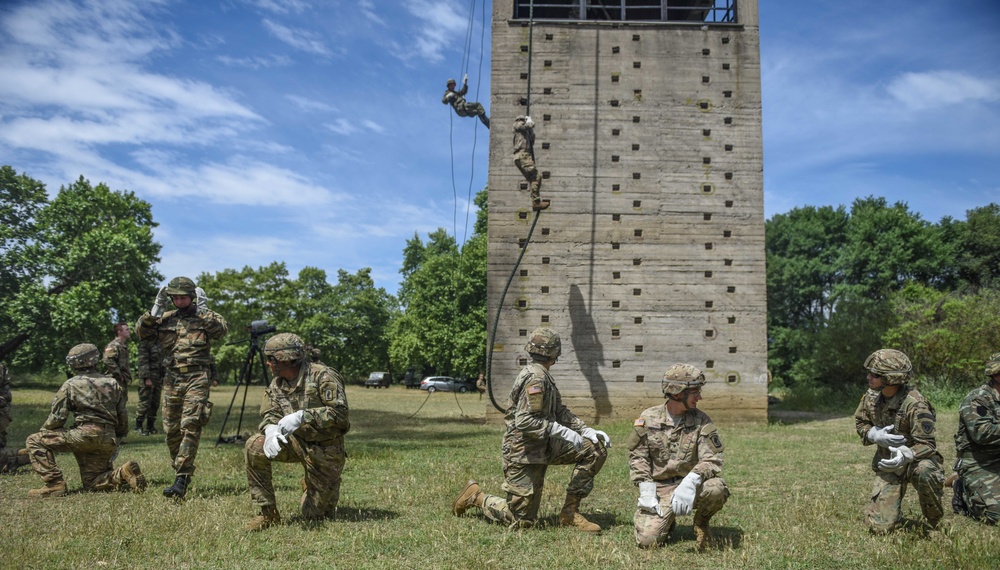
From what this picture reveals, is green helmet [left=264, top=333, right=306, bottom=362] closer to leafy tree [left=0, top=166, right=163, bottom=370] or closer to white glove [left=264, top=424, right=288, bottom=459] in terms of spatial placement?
white glove [left=264, top=424, right=288, bottom=459]

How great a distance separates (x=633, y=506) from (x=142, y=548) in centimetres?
507

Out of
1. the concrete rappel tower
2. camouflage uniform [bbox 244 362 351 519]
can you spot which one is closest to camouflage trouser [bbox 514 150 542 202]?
the concrete rappel tower

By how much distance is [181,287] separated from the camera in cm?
884

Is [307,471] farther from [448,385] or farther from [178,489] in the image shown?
[448,385]

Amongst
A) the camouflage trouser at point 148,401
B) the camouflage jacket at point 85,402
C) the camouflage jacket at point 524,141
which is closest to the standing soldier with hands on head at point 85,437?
the camouflage jacket at point 85,402

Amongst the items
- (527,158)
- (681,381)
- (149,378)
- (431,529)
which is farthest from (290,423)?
(527,158)

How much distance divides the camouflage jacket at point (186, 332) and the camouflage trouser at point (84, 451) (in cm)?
118

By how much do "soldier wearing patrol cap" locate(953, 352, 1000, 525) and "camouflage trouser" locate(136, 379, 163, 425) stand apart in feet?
49.0

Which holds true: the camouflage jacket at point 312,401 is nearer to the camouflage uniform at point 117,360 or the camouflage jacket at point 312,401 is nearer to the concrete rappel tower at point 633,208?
the camouflage uniform at point 117,360

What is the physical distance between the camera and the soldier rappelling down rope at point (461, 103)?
1977 centimetres

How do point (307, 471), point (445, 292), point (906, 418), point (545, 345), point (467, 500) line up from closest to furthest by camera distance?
point (906, 418) < point (307, 471) < point (545, 345) < point (467, 500) < point (445, 292)

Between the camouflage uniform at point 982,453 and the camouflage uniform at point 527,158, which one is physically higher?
the camouflage uniform at point 527,158

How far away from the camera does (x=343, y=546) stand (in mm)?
6250

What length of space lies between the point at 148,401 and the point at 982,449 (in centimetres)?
1545
